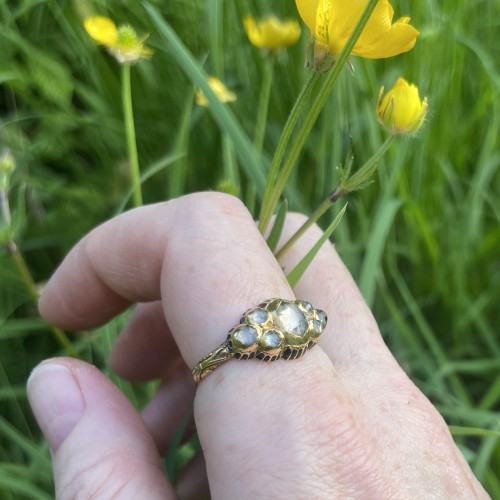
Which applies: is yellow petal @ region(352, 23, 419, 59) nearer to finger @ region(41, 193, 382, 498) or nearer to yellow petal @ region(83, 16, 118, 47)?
finger @ region(41, 193, 382, 498)

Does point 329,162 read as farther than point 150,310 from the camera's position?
Yes

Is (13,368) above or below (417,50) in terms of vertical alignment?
below

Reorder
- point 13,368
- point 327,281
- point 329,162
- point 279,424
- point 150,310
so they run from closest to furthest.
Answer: point 279,424 → point 327,281 → point 150,310 → point 13,368 → point 329,162

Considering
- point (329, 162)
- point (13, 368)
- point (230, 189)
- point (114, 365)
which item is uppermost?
point (230, 189)

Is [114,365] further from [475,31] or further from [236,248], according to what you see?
[475,31]

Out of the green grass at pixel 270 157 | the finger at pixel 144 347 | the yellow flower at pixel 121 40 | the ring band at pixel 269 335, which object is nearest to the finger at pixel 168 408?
the finger at pixel 144 347

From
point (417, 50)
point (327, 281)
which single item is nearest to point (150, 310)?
point (327, 281)

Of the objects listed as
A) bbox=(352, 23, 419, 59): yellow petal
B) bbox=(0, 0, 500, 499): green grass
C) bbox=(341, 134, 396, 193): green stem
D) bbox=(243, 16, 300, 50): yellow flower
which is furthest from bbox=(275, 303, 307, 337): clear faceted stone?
bbox=(243, 16, 300, 50): yellow flower
